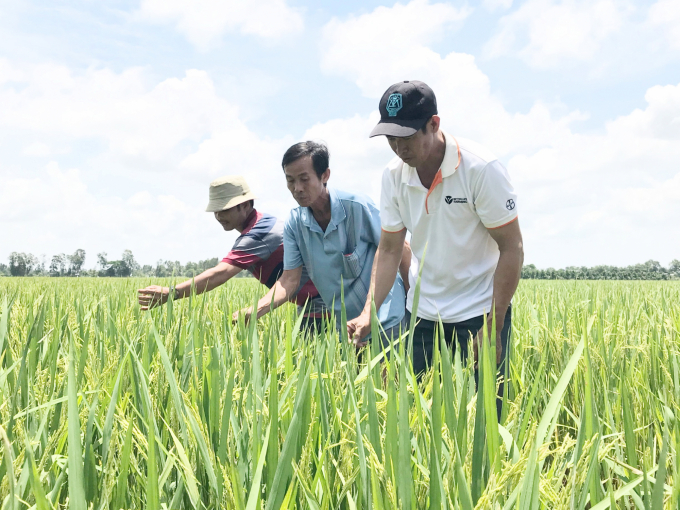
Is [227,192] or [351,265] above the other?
[227,192]

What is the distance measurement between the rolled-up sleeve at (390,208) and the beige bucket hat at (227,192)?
1.17 m

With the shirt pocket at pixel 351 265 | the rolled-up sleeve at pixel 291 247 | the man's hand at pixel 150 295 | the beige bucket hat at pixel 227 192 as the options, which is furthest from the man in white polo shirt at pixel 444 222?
the beige bucket hat at pixel 227 192

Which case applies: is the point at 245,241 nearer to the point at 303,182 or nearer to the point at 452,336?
the point at 303,182

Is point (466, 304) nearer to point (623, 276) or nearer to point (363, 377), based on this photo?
point (363, 377)

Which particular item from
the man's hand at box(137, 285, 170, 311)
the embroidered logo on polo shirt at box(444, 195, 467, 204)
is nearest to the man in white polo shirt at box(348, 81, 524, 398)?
the embroidered logo on polo shirt at box(444, 195, 467, 204)

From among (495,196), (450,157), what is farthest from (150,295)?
(495,196)

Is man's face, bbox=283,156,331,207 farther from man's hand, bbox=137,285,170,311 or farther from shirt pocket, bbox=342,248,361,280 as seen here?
man's hand, bbox=137,285,170,311

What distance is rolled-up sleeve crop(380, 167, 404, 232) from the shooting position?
2.41 metres

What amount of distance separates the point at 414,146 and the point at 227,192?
1592mm

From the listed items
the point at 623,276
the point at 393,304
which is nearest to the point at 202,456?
the point at 393,304

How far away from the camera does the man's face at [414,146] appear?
6.68 feet

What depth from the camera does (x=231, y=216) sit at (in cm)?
334

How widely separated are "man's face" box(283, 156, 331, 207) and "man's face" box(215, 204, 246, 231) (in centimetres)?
66

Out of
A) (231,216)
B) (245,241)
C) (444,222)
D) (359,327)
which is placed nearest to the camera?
(359,327)
